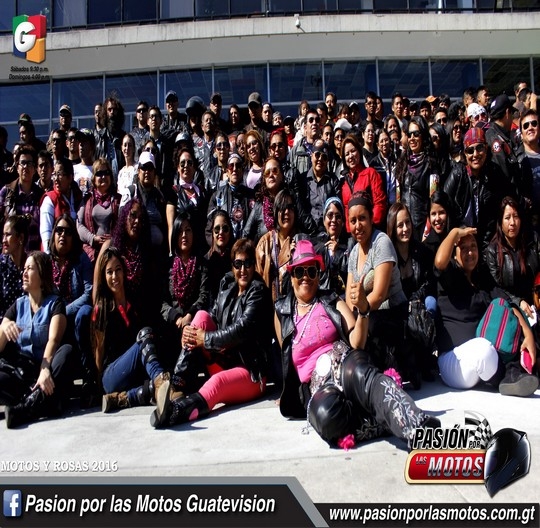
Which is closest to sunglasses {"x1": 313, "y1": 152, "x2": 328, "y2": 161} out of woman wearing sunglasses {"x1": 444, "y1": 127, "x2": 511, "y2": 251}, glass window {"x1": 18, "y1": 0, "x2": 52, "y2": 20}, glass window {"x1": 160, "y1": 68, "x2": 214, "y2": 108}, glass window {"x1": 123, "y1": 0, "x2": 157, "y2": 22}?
woman wearing sunglasses {"x1": 444, "y1": 127, "x2": 511, "y2": 251}

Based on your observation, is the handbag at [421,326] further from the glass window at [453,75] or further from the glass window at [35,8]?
the glass window at [35,8]

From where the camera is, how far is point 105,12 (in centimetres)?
1508

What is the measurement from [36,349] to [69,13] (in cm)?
1405

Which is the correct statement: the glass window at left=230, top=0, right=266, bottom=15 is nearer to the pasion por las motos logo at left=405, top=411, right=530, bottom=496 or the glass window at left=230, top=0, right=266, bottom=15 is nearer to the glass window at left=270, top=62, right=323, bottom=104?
the glass window at left=270, top=62, right=323, bottom=104

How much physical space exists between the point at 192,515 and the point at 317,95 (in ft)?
46.1

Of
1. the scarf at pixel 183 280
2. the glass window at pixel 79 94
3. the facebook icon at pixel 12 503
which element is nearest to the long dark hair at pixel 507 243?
the scarf at pixel 183 280

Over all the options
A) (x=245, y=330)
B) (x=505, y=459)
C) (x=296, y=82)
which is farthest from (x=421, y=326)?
(x=296, y=82)

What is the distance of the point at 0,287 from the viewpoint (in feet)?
16.5

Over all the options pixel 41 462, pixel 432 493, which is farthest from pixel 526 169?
pixel 41 462

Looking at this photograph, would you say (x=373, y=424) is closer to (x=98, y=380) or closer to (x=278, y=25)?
(x=98, y=380)

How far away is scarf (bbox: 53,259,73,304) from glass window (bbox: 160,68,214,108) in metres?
11.2

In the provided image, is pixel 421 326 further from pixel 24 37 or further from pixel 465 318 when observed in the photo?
pixel 24 37

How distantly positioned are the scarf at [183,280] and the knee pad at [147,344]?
→ 0.56m

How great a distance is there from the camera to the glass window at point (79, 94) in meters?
15.6
